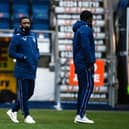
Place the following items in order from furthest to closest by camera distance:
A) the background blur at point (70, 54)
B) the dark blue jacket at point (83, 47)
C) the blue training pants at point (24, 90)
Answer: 1. the background blur at point (70, 54)
2. the dark blue jacket at point (83, 47)
3. the blue training pants at point (24, 90)

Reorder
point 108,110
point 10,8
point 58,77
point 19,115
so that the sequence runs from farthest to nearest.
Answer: point 10,8 < point 58,77 < point 108,110 < point 19,115

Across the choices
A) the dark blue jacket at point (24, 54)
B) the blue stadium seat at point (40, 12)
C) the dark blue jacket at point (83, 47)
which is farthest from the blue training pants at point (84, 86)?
the blue stadium seat at point (40, 12)

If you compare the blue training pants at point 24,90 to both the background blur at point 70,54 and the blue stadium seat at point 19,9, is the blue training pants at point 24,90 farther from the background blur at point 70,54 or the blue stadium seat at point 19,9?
the blue stadium seat at point 19,9

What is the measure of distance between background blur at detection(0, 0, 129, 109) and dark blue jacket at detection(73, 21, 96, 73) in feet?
16.6

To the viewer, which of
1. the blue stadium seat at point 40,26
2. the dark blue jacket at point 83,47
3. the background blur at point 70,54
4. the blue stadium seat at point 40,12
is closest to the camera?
the dark blue jacket at point 83,47

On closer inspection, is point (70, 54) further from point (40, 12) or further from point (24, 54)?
point (24, 54)

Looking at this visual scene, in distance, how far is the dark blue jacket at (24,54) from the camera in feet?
37.2

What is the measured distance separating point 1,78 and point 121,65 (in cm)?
316

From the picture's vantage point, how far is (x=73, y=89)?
1742 cm

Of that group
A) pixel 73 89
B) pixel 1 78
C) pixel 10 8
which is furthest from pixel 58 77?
pixel 10 8

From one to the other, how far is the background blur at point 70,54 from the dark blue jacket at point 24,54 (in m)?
5.32

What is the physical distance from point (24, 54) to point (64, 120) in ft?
5.84

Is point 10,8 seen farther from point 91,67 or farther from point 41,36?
point 91,67

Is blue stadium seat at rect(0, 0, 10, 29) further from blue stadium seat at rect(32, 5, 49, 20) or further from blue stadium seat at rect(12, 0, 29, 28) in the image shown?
blue stadium seat at rect(32, 5, 49, 20)
